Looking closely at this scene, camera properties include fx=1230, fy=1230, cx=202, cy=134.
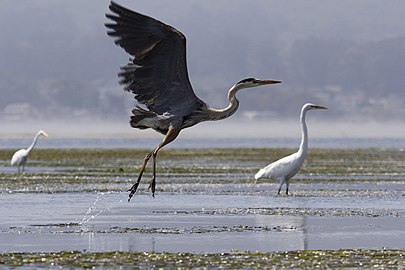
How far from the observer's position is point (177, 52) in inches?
781

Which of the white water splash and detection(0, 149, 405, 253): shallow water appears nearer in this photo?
detection(0, 149, 405, 253): shallow water

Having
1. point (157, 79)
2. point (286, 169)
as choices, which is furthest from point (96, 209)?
point (286, 169)

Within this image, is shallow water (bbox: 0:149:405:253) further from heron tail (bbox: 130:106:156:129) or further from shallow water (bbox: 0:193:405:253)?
heron tail (bbox: 130:106:156:129)

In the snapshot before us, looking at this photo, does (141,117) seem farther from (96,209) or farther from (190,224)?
(190,224)

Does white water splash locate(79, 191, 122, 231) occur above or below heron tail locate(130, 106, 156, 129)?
below

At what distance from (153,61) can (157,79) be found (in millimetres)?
520

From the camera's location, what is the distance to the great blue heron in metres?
19.7

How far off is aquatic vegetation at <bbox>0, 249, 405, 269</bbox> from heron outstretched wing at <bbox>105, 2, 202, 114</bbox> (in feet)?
17.7

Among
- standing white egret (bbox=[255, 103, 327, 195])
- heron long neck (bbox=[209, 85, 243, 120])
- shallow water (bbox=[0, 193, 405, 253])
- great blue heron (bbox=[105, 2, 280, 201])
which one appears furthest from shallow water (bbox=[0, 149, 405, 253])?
heron long neck (bbox=[209, 85, 243, 120])

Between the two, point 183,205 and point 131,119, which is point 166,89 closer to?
point 131,119

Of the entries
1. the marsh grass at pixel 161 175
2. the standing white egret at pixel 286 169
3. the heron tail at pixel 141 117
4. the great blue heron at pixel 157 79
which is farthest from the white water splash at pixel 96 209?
the standing white egret at pixel 286 169

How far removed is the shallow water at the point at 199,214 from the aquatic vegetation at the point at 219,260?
2.49 ft

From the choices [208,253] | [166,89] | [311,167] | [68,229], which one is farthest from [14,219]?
[311,167]

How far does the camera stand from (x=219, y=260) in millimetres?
14438
